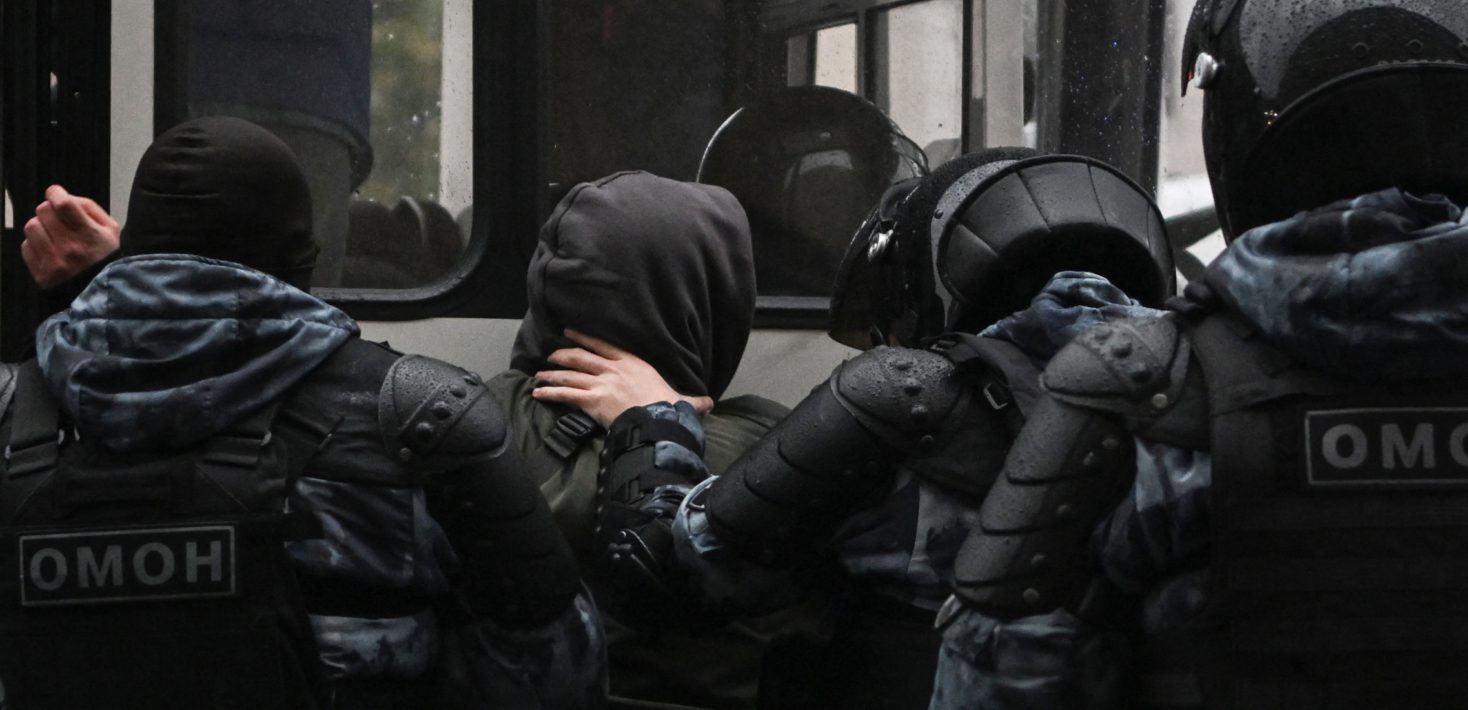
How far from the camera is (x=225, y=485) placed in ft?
7.27

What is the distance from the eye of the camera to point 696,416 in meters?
3.07

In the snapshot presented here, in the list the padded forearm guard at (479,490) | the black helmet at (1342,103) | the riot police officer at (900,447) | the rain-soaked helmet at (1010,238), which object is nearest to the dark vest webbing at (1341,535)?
the black helmet at (1342,103)

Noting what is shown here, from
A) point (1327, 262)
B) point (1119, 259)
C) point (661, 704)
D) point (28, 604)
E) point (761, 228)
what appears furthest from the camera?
point (761, 228)

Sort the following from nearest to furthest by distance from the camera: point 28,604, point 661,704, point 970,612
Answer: point 970,612 → point 28,604 → point 661,704

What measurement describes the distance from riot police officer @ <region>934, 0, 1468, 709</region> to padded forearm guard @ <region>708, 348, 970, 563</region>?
30cm

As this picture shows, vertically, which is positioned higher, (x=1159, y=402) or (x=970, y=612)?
(x=1159, y=402)

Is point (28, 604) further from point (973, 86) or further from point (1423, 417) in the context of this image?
point (973, 86)

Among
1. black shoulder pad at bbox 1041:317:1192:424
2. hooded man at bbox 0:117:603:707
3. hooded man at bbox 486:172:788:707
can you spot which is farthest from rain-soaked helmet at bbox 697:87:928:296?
black shoulder pad at bbox 1041:317:1192:424

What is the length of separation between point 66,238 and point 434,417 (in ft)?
2.97

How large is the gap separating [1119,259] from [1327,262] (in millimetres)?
789

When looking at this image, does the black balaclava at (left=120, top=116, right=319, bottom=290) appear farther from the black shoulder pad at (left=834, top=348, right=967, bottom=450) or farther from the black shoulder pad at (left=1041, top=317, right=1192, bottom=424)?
the black shoulder pad at (left=1041, top=317, right=1192, bottom=424)

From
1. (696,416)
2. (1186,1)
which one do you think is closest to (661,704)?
(696,416)

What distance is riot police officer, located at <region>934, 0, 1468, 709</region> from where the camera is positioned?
187 cm

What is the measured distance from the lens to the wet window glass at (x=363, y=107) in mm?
3385
